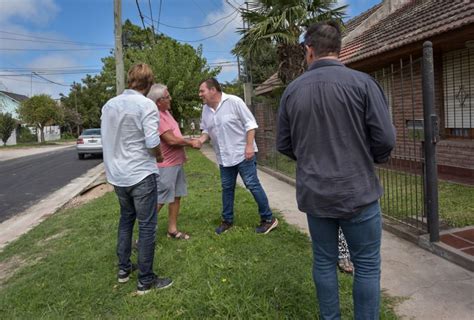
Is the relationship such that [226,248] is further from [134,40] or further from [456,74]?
[134,40]

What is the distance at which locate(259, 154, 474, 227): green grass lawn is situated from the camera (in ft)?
16.4

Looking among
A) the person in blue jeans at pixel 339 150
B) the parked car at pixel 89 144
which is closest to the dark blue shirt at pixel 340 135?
the person in blue jeans at pixel 339 150

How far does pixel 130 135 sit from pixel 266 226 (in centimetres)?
210

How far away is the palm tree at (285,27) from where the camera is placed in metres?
10.6

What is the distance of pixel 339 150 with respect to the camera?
2215 millimetres

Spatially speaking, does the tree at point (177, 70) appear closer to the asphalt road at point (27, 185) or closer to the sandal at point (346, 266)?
the asphalt road at point (27, 185)

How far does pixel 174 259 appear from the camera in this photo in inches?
162

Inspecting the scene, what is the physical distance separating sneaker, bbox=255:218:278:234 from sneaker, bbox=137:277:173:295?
148 cm

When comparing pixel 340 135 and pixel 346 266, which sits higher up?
pixel 340 135

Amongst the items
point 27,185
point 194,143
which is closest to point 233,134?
point 194,143

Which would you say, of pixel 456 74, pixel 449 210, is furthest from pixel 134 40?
pixel 449 210

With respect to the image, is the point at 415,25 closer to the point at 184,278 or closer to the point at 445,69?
the point at 445,69

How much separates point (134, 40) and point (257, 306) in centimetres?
3899

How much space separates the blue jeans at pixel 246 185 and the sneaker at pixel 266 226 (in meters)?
0.05
